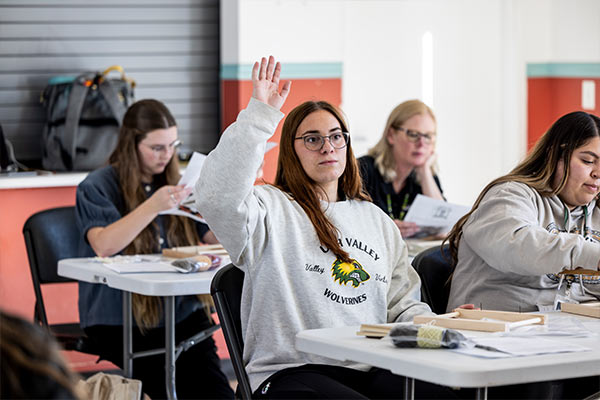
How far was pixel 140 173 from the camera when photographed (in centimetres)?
335

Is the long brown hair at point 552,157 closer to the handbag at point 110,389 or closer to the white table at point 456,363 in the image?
the white table at point 456,363

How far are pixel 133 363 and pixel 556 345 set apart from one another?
1.85m

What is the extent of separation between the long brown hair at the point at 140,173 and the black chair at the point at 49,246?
0.27 meters

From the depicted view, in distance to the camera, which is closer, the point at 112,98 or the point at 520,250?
the point at 520,250

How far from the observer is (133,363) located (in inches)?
126

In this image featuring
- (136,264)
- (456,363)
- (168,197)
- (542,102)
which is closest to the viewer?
(456,363)

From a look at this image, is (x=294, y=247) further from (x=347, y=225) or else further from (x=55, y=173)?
(x=55, y=173)

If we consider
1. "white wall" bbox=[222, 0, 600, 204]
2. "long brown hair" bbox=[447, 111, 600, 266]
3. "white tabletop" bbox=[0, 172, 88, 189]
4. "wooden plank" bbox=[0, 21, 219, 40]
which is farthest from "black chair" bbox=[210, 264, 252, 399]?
"white wall" bbox=[222, 0, 600, 204]

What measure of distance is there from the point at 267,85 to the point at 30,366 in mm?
1396

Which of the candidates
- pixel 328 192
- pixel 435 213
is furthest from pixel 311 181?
pixel 435 213

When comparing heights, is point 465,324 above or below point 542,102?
below

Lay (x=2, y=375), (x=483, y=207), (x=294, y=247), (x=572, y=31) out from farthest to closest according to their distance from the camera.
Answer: (x=572, y=31) → (x=483, y=207) → (x=294, y=247) → (x=2, y=375)

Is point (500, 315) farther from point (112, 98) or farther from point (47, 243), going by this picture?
point (112, 98)

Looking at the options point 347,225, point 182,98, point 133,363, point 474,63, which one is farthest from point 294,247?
point 474,63
